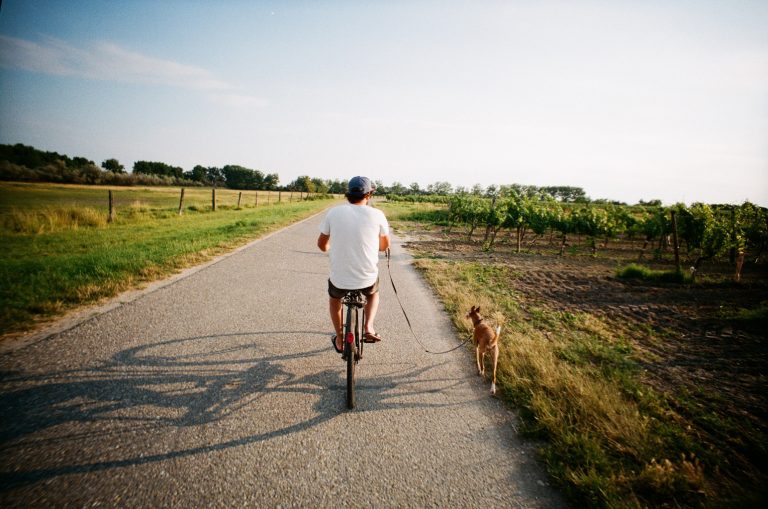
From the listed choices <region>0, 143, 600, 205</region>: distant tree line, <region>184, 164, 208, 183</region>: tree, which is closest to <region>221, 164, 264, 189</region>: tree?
<region>0, 143, 600, 205</region>: distant tree line

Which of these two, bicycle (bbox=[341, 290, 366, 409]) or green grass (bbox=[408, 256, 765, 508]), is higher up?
bicycle (bbox=[341, 290, 366, 409])

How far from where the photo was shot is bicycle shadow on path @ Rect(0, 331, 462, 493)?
2.19 metres

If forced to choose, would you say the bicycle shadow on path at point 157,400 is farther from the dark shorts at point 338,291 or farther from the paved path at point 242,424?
the dark shorts at point 338,291

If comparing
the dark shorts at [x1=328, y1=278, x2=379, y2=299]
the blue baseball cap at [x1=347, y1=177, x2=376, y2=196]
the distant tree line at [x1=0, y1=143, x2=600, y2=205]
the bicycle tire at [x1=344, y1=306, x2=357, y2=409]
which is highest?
the distant tree line at [x1=0, y1=143, x2=600, y2=205]

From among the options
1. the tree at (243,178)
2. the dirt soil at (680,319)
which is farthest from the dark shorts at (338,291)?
the tree at (243,178)

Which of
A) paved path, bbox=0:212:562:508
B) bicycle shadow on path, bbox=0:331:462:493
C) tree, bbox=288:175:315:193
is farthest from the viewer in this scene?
tree, bbox=288:175:315:193

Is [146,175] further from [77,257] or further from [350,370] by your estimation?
[350,370]

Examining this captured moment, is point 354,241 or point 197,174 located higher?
point 197,174

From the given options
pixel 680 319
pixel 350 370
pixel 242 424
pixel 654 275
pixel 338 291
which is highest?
pixel 338 291

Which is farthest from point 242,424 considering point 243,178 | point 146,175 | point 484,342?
point 243,178

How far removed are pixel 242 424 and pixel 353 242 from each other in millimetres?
1961

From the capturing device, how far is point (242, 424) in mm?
2592

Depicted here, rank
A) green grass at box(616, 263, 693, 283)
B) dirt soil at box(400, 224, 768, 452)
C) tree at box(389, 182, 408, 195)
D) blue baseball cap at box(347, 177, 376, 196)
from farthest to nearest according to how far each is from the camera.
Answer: tree at box(389, 182, 408, 195)
green grass at box(616, 263, 693, 283)
dirt soil at box(400, 224, 768, 452)
blue baseball cap at box(347, 177, 376, 196)

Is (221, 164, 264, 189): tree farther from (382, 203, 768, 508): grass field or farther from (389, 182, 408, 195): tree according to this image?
(382, 203, 768, 508): grass field
